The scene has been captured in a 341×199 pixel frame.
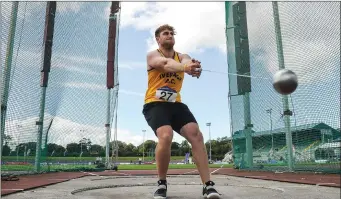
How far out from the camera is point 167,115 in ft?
10.3

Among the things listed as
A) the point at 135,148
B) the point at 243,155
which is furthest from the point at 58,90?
the point at 135,148

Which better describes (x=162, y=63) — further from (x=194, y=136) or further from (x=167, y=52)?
(x=194, y=136)

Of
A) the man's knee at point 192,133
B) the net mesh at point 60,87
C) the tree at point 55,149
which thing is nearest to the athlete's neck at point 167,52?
the man's knee at point 192,133

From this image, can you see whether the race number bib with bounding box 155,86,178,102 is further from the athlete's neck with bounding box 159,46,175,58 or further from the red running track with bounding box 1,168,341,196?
the red running track with bounding box 1,168,341,196

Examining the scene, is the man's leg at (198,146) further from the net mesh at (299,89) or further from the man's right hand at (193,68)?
the net mesh at (299,89)

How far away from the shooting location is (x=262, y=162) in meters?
11.2

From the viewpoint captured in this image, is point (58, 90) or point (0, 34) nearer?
point (0, 34)

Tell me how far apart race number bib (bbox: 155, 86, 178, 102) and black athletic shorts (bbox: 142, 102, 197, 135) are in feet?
0.15

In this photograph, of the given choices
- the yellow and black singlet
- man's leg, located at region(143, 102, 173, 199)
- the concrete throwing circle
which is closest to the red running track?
the concrete throwing circle

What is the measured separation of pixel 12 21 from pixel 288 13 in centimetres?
714

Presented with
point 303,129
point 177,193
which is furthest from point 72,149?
point 177,193

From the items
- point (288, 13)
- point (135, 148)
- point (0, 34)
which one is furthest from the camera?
point (135, 148)

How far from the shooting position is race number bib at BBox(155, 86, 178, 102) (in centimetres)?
316

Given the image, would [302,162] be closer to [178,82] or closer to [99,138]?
[99,138]
